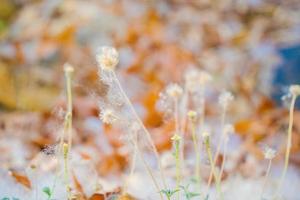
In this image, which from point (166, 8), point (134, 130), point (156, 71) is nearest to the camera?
point (134, 130)

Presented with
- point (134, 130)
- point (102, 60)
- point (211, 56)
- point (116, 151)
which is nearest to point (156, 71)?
point (211, 56)

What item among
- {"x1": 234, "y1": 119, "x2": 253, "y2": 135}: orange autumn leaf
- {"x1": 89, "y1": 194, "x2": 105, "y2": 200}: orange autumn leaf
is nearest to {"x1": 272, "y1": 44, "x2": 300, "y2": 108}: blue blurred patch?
{"x1": 234, "y1": 119, "x2": 253, "y2": 135}: orange autumn leaf

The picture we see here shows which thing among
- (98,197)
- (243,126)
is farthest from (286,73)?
(98,197)

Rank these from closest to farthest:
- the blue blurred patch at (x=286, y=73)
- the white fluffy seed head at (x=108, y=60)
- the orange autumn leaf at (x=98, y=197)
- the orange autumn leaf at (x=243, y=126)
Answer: the white fluffy seed head at (x=108, y=60)
the orange autumn leaf at (x=98, y=197)
the orange autumn leaf at (x=243, y=126)
the blue blurred patch at (x=286, y=73)

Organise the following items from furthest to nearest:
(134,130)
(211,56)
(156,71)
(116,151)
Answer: (211,56), (156,71), (116,151), (134,130)

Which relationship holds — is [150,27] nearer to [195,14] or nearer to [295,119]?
[195,14]

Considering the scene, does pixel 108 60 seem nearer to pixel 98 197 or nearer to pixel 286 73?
pixel 98 197

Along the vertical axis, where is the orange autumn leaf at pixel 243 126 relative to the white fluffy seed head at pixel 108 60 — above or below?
above

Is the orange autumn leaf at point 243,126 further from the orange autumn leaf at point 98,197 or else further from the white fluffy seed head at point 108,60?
the white fluffy seed head at point 108,60

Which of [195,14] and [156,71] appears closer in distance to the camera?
[156,71]

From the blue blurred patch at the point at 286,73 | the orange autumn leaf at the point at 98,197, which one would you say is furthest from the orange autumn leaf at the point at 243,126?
the orange autumn leaf at the point at 98,197
